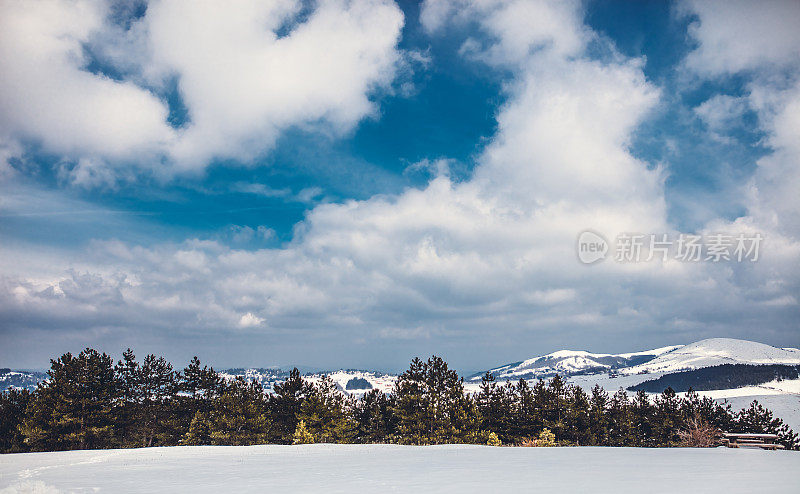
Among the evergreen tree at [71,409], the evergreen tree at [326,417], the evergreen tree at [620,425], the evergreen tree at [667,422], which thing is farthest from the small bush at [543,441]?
the evergreen tree at [71,409]

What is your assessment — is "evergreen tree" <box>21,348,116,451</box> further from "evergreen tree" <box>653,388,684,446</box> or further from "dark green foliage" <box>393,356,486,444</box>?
"evergreen tree" <box>653,388,684,446</box>

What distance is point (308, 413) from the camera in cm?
4203

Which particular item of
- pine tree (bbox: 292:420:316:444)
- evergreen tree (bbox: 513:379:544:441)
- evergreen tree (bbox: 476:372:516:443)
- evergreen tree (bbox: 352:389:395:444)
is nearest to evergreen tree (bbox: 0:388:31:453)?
pine tree (bbox: 292:420:316:444)

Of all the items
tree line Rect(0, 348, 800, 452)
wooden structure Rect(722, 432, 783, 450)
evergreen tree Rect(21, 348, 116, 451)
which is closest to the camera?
wooden structure Rect(722, 432, 783, 450)

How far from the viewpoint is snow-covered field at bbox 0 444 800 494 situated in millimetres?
12852

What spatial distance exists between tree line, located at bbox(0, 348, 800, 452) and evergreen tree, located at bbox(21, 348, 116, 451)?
9 cm

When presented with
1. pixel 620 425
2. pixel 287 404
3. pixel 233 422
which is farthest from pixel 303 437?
pixel 620 425

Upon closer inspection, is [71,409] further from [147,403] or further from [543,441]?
[543,441]

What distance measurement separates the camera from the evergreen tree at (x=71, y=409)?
37.9 metres

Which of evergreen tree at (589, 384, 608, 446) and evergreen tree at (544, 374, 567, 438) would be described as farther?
evergreen tree at (589, 384, 608, 446)

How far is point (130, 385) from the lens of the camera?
46.9 meters

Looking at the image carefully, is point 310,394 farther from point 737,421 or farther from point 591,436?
point 737,421

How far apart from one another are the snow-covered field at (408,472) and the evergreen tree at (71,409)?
14.9 meters

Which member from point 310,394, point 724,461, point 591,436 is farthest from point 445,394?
point 724,461
